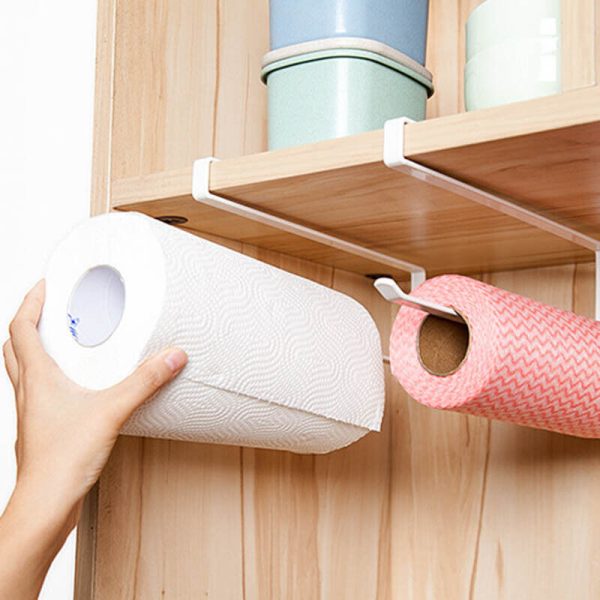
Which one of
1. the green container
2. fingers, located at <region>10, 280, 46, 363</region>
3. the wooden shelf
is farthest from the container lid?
fingers, located at <region>10, 280, 46, 363</region>

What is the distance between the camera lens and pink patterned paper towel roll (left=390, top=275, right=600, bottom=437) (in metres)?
0.65

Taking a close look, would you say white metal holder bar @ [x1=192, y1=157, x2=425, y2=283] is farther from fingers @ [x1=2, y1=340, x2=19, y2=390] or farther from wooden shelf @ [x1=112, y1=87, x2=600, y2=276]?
fingers @ [x1=2, y1=340, x2=19, y2=390]

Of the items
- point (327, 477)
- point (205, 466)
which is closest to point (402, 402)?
point (327, 477)

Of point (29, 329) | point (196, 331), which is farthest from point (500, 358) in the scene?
point (29, 329)

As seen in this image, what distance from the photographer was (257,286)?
0.68 m

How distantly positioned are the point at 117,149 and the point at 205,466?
24 centimetres

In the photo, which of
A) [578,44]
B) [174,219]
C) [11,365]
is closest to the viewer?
[578,44]

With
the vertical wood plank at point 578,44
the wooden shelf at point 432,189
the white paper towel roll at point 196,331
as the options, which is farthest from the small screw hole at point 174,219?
the vertical wood plank at point 578,44

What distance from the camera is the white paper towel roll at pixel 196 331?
61 centimetres

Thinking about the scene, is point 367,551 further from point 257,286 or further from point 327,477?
point 257,286

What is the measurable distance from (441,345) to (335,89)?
0.19 metres

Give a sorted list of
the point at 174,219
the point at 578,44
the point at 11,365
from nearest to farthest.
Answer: the point at 578,44, the point at 11,365, the point at 174,219

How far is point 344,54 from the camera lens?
2.48ft

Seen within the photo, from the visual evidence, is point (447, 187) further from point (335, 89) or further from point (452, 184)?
point (335, 89)
